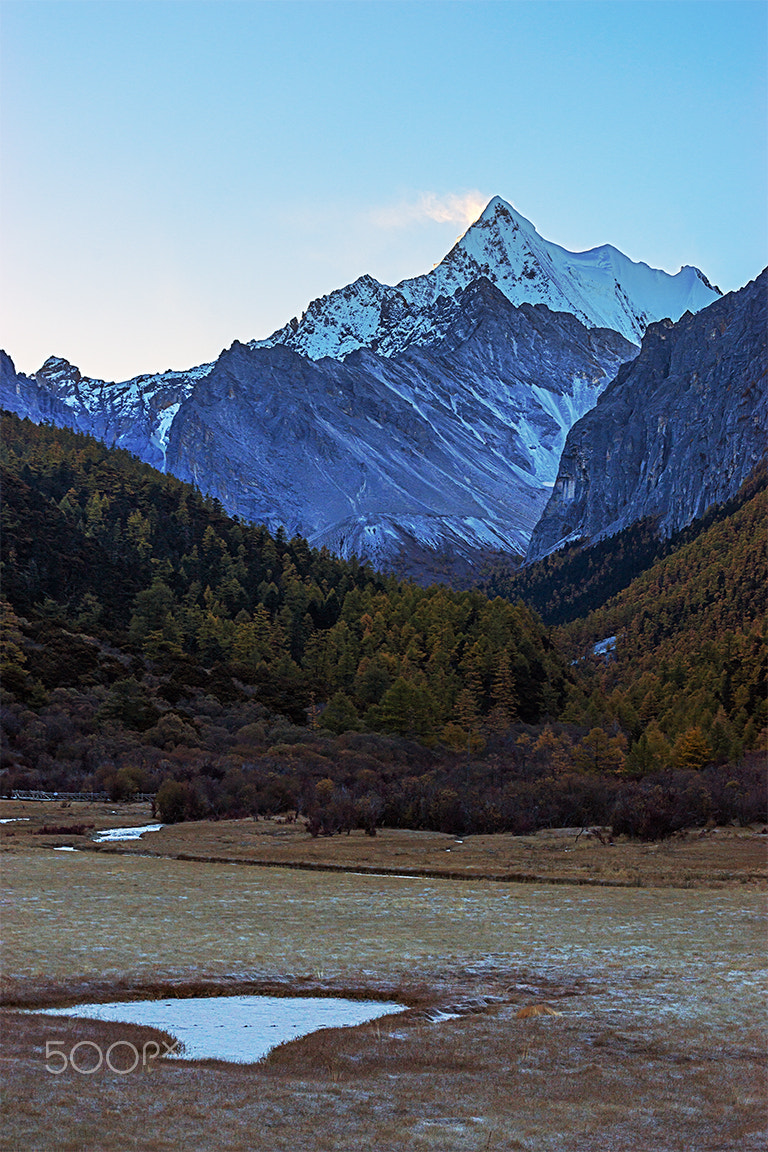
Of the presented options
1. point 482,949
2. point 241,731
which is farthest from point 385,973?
point 241,731

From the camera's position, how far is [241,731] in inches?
4264

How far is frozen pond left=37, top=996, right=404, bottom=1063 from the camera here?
1631 centimetres

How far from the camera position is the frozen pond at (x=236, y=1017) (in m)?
16.3

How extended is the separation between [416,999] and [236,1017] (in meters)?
3.36

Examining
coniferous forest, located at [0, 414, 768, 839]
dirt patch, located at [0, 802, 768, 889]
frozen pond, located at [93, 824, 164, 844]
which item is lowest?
dirt patch, located at [0, 802, 768, 889]

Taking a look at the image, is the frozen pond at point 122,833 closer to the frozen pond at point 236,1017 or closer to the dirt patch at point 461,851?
the dirt patch at point 461,851

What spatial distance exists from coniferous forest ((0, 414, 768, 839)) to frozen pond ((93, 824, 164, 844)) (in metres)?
6.17

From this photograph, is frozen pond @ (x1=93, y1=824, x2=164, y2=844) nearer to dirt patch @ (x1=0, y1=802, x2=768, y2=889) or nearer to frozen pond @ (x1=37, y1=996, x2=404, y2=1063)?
dirt patch @ (x1=0, y1=802, x2=768, y2=889)

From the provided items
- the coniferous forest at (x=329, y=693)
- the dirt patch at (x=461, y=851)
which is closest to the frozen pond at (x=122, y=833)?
the dirt patch at (x=461, y=851)

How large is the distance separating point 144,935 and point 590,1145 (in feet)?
46.9

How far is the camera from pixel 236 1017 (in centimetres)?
1817

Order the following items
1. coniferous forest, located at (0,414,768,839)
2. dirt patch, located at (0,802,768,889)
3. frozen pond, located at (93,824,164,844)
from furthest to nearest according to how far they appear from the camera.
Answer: coniferous forest, located at (0,414,768,839) < frozen pond, located at (93,824,164,844) < dirt patch, located at (0,802,768,889)

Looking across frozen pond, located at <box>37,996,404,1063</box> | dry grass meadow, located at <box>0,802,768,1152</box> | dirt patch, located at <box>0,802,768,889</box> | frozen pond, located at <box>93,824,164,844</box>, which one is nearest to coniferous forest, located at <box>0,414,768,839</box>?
dirt patch, located at <box>0,802,768,889</box>

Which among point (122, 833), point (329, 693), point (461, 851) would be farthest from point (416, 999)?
point (329, 693)
